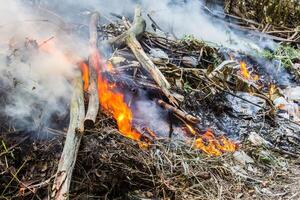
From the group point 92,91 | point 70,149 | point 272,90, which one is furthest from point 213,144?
point 272,90

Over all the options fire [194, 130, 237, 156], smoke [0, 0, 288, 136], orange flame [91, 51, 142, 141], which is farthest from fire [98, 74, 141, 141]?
fire [194, 130, 237, 156]

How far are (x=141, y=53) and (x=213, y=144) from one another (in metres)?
1.34

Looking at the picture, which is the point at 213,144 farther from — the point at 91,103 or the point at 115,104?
the point at 91,103

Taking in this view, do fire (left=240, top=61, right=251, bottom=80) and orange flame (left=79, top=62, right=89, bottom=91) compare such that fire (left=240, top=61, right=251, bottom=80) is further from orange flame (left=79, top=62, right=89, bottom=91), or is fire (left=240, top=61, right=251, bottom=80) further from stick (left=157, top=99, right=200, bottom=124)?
orange flame (left=79, top=62, right=89, bottom=91)

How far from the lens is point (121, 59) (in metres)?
4.42

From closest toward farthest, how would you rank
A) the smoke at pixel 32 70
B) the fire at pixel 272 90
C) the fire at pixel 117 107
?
the smoke at pixel 32 70
the fire at pixel 117 107
the fire at pixel 272 90

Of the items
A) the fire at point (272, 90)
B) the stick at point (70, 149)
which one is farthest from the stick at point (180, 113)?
the fire at point (272, 90)

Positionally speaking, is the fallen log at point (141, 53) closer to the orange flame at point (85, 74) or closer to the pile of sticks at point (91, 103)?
the pile of sticks at point (91, 103)

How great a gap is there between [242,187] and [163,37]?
2760 mm

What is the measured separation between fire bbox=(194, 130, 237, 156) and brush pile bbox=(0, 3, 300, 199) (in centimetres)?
2

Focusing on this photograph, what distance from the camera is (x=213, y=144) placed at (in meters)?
4.29

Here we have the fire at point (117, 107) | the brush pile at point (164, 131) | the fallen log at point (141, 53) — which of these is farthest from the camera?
the fallen log at point (141, 53)

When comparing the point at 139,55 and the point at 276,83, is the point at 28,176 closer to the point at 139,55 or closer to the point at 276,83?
the point at 139,55

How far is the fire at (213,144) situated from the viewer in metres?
4.13
